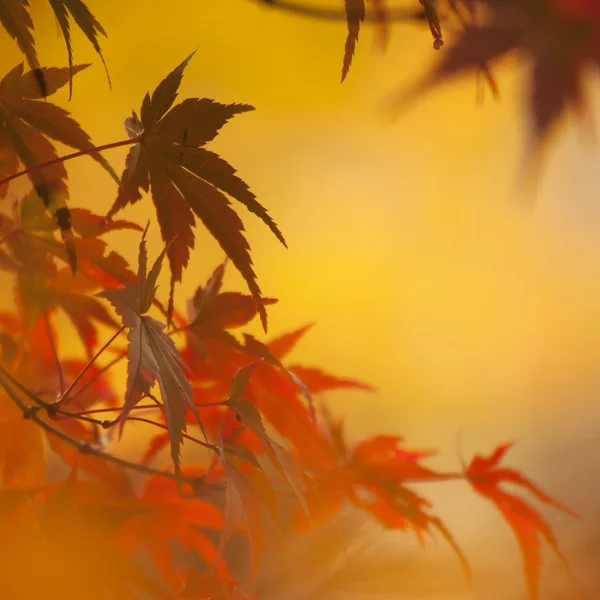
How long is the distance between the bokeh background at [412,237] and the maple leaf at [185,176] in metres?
0.94

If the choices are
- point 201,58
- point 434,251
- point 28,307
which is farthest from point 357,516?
point 201,58

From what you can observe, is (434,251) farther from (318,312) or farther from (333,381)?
(333,381)

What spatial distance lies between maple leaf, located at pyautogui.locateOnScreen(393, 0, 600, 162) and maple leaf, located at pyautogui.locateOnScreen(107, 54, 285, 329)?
0.78m

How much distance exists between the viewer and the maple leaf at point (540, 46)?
1032mm

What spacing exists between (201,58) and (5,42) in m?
0.37

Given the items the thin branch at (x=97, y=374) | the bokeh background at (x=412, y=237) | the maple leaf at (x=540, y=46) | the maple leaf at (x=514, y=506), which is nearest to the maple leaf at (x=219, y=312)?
the thin branch at (x=97, y=374)

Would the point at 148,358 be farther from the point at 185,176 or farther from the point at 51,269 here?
the point at 51,269

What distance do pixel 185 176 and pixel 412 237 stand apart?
3.97 ft

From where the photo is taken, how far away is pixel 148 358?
0.28 metres

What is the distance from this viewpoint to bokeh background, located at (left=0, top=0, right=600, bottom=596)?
1.26m

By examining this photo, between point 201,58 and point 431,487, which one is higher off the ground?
point 201,58

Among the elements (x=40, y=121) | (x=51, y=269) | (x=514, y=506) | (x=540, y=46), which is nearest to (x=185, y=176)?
(x=40, y=121)

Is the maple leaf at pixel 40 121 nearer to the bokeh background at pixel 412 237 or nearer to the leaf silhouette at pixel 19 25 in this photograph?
the leaf silhouette at pixel 19 25

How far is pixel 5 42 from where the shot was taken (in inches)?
38.7
